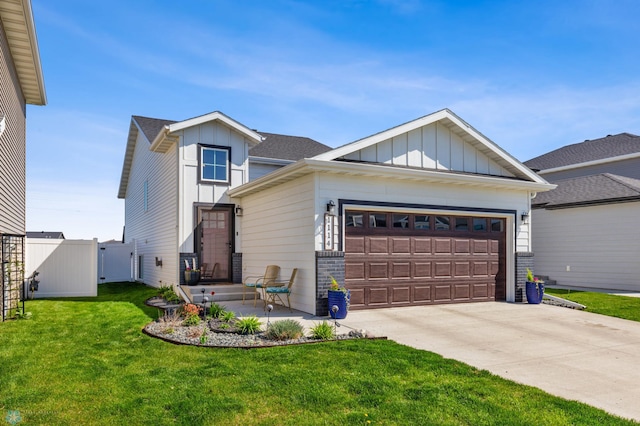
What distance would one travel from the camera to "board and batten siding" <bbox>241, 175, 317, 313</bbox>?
954 centimetres

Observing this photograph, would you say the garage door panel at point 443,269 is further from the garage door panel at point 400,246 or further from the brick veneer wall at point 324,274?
the brick veneer wall at point 324,274

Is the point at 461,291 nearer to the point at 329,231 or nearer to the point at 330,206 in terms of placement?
the point at 329,231

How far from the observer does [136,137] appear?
1903cm

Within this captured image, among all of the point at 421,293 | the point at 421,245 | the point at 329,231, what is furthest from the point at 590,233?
the point at 329,231

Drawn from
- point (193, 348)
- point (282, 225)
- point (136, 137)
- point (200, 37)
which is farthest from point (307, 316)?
point (136, 137)

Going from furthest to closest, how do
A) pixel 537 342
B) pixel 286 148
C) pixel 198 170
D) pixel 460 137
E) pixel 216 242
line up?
1. pixel 286 148
2. pixel 216 242
3. pixel 198 170
4. pixel 460 137
5. pixel 537 342

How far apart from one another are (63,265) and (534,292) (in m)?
13.3

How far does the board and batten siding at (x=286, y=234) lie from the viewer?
9.54 metres

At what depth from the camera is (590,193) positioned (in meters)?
16.5

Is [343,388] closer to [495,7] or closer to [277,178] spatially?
[277,178]

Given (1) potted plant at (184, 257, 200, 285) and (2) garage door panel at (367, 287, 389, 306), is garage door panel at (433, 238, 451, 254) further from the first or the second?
(1) potted plant at (184, 257, 200, 285)

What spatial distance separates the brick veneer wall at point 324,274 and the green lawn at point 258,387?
2424mm

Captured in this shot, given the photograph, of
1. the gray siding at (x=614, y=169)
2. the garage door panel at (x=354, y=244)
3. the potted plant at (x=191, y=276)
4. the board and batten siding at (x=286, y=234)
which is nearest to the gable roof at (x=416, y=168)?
the board and batten siding at (x=286, y=234)

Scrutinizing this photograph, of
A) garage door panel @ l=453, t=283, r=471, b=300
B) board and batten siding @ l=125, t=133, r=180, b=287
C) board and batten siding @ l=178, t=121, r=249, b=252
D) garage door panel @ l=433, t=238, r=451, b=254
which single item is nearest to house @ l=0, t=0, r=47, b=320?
board and batten siding @ l=125, t=133, r=180, b=287
